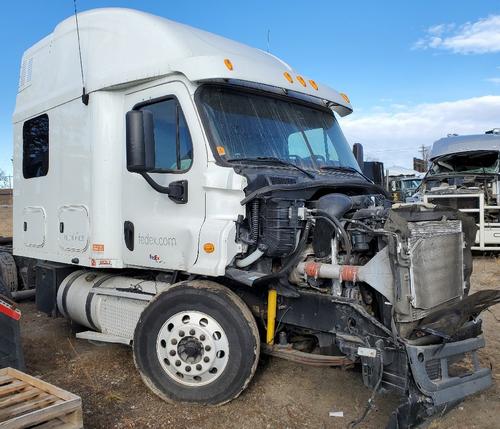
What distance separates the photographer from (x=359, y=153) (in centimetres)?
622

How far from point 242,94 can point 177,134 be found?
0.72m

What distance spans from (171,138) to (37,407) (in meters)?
2.38

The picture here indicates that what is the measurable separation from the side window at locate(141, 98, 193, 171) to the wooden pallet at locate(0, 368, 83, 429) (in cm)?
200

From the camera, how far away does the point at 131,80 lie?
475cm

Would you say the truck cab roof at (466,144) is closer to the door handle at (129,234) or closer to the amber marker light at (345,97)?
the amber marker light at (345,97)

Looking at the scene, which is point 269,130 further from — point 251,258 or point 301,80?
point 251,258

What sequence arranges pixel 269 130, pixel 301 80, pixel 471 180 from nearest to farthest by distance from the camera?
pixel 269 130
pixel 301 80
pixel 471 180

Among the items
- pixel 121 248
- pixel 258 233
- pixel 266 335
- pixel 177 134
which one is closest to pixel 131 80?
A: pixel 177 134

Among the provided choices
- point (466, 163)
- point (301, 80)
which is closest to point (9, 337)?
point (301, 80)

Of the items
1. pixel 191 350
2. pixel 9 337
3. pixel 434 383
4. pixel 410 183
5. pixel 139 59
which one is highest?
pixel 139 59

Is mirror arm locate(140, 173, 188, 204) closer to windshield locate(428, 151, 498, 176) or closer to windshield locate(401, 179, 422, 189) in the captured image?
windshield locate(428, 151, 498, 176)

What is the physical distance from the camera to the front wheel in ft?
13.1

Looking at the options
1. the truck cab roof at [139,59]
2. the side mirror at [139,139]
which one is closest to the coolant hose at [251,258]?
the side mirror at [139,139]

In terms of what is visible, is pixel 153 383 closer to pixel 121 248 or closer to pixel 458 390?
pixel 121 248
